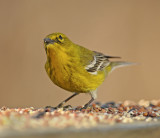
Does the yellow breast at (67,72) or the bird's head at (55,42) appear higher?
the bird's head at (55,42)

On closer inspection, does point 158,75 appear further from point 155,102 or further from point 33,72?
point 155,102

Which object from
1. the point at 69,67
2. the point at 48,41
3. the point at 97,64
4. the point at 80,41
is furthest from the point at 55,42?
the point at 80,41

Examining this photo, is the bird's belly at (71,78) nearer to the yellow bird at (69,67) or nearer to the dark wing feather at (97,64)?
the yellow bird at (69,67)

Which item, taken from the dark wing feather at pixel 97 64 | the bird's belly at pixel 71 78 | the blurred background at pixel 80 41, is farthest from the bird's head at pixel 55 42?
the blurred background at pixel 80 41

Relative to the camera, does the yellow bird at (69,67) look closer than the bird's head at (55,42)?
No

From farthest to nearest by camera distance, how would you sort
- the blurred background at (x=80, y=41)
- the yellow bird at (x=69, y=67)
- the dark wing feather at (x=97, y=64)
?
the blurred background at (x=80, y=41) < the dark wing feather at (x=97, y=64) < the yellow bird at (x=69, y=67)

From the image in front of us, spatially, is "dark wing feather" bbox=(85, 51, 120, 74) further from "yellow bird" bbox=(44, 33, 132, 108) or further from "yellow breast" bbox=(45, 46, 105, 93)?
"yellow breast" bbox=(45, 46, 105, 93)

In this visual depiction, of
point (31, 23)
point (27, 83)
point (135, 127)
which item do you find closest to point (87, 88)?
point (135, 127)

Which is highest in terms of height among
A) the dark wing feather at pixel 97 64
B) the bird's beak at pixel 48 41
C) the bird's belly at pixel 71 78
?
the bird's beak at pixel 48 41
